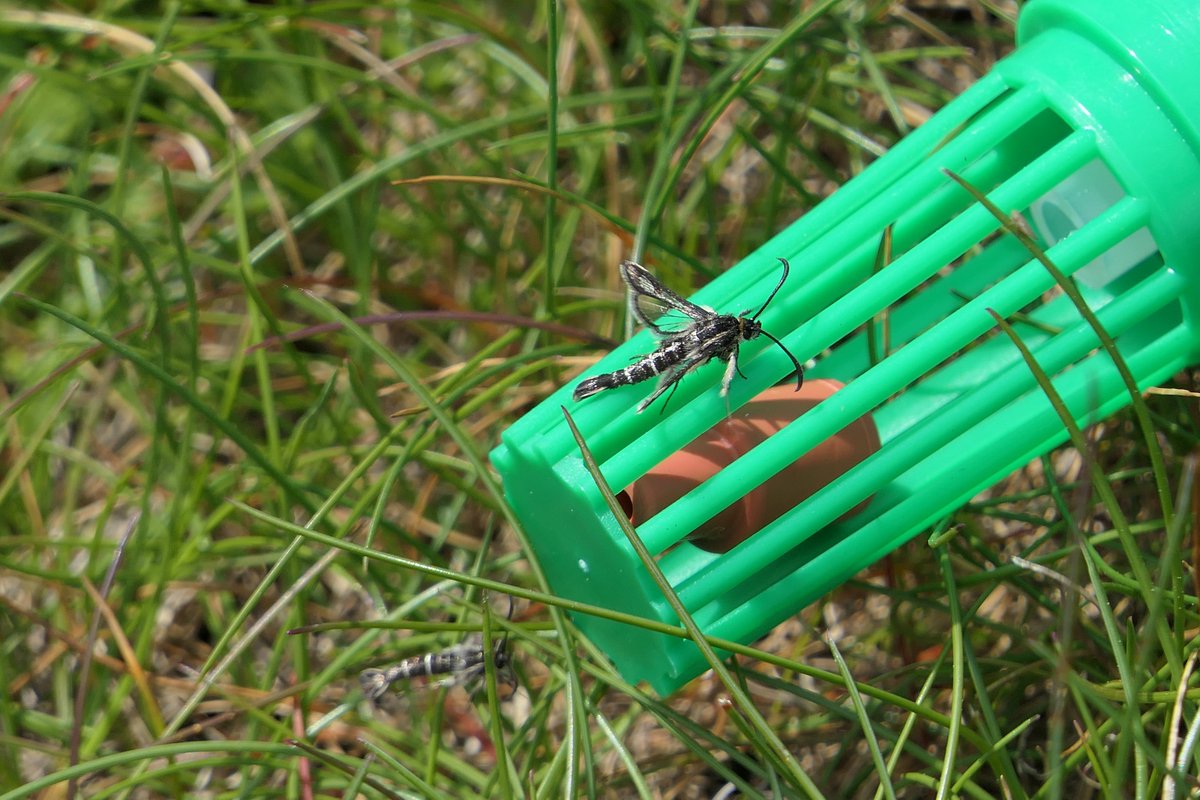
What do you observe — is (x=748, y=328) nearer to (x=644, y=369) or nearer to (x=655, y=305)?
(x=644, y=369)

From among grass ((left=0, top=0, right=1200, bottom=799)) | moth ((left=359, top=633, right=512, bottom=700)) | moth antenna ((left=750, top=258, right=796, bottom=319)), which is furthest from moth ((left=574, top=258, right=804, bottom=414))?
moth ((left=359, top=633, right=512, bottom=700))

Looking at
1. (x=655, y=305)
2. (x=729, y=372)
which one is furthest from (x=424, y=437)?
(x=729, y=372)

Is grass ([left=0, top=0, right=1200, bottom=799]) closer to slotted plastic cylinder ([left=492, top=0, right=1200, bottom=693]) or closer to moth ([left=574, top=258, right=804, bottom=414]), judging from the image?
slotted plastic cylinder ([left=492, top=0, right=1200, bottom=693])

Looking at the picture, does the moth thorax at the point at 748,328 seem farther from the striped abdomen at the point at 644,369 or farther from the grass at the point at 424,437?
the grass at the point at 424,437

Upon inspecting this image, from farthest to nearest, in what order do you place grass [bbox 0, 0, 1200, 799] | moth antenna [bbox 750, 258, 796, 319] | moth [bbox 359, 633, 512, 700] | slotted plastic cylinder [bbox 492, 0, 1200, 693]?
moth [bbox 359, 633, 512, 700], grass [bbox 0, 0, 1200, 799], moth antenna [bbox 750, 258, 796, 319], slotted plastic cylinder [bbox 492, 0, 1200, 693]

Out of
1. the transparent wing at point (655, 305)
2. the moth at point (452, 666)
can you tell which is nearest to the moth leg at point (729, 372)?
the transparent wing at point (655, 305)

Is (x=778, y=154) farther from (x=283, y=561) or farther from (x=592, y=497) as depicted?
(x=283, y=561)

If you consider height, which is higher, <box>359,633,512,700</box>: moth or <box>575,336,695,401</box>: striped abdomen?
<box>575,336,695,401</box>: striped abdomen
